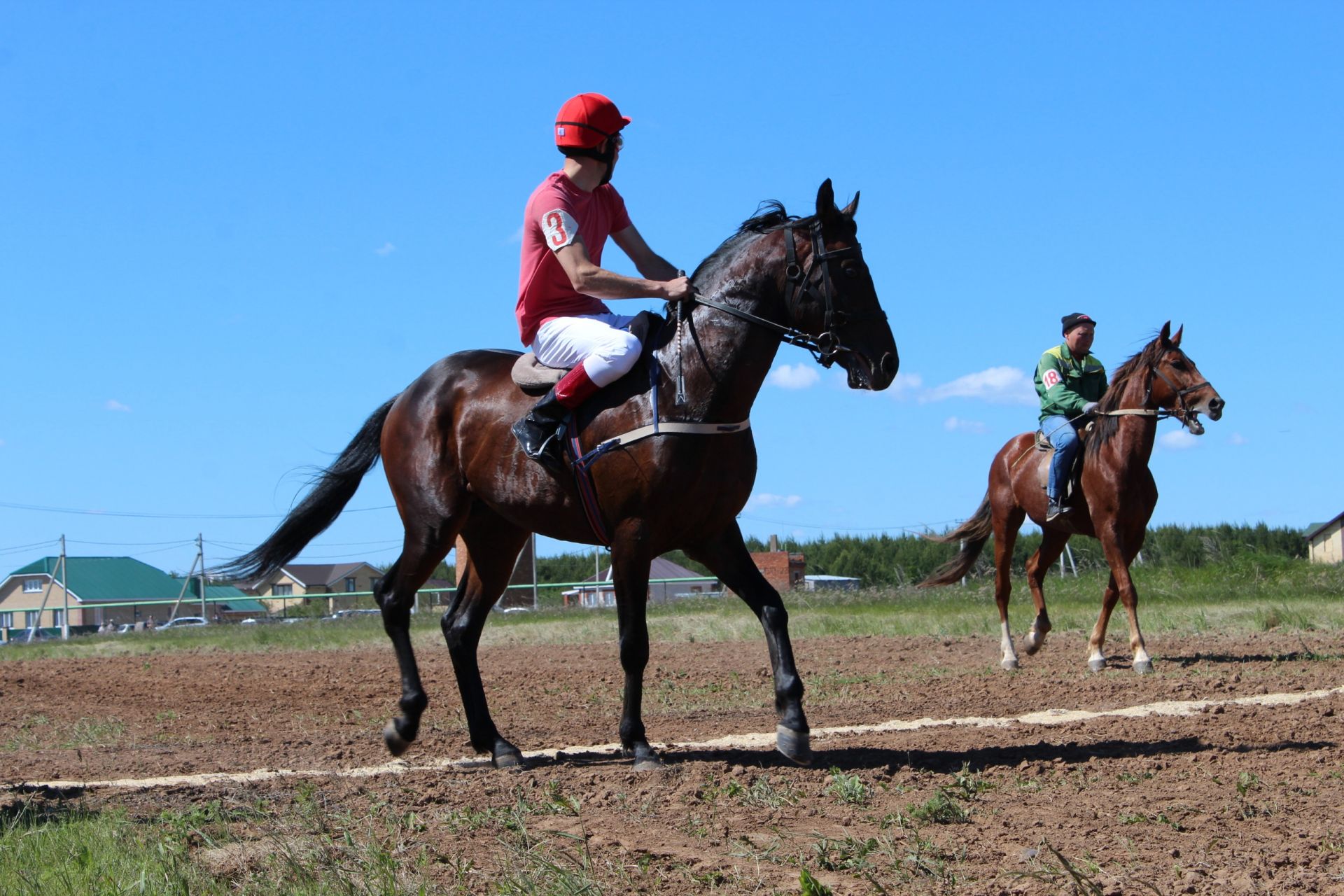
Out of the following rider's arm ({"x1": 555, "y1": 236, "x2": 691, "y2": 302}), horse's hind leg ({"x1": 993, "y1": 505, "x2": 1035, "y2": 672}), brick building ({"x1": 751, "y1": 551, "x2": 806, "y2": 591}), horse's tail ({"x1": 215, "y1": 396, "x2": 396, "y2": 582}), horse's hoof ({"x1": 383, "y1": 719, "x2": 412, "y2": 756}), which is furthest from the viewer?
brick building ({"x1": 751, "y1": 551, "x2": 806, "y2": 591})

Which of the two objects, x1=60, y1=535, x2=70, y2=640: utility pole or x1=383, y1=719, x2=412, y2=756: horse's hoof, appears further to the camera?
x1=60, y1=535, x2=70, y2=640: utility pole

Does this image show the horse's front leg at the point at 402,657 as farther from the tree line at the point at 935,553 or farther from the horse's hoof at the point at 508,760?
the tree line at the point at 935,553

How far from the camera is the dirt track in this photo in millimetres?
4168

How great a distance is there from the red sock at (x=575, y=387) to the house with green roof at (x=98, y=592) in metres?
66.4

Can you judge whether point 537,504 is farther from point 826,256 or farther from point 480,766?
point 826,256

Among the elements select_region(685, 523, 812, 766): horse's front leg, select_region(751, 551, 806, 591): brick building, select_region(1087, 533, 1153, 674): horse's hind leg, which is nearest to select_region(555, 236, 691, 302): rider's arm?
select_region(685, 523, 812, 766): horse's front leg

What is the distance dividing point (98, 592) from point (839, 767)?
79164mm

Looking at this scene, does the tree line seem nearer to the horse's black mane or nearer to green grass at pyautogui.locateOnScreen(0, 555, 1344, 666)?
green grass at pyautogui.locateOnScreen(0, 555, 1344, 666)

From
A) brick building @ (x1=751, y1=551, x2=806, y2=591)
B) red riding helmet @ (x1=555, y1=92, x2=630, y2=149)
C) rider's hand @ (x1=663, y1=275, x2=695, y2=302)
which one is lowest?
brick building @ (x1=751, y1=551, x2=806, y2=591)

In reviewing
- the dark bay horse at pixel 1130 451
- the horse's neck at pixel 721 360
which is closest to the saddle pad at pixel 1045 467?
the dark bay horse at pixel 1130 451

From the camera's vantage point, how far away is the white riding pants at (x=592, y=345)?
6.21 m

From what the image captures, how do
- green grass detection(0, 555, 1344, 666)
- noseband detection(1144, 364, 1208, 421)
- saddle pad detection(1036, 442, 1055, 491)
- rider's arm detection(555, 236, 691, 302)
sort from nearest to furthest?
rider's arm detection(555, 236, 691, 302), noseband detection(1144, 364, 1208, 421), saddle pad detection(1036, 442, 1055, 491), green grass detection(0, 555, 1344, 666)

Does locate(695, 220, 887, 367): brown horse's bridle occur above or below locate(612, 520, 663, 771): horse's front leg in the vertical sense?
above

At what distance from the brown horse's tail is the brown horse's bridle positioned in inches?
345
